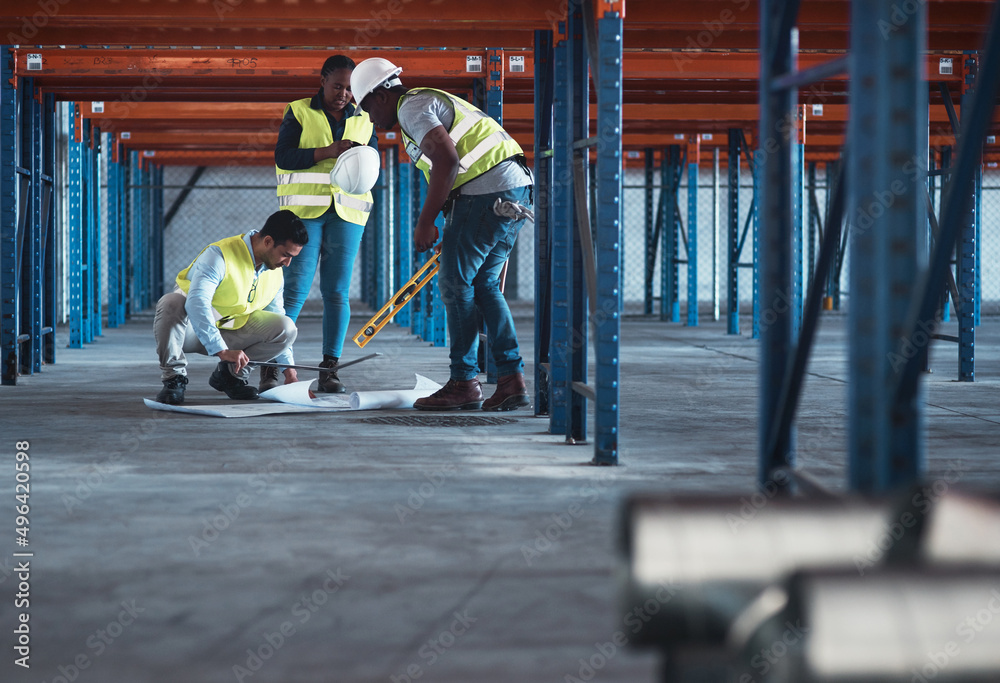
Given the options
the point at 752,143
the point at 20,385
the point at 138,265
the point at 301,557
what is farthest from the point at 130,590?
the point at 138,265

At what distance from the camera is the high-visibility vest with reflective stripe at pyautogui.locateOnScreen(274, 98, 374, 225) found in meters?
6.89

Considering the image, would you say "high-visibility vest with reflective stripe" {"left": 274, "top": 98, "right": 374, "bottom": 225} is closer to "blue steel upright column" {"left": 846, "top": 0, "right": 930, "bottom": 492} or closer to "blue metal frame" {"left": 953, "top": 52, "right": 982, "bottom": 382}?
"blue metal frame" {"left": 953, "top": 52, "right": 982, "bottom": 382}

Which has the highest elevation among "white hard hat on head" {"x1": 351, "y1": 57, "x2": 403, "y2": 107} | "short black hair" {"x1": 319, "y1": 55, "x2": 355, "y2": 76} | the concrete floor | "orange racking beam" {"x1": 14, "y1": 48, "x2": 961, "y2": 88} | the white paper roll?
"orange racking beam" {"x1": 14, "y1": 48, "x2": 961, "y2": 88}

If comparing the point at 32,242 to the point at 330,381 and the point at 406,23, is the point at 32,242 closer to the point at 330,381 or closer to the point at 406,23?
the point at 330,381

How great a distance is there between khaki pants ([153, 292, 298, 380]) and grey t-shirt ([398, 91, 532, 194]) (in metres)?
1.61

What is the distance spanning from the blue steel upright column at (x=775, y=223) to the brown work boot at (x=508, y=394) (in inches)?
117

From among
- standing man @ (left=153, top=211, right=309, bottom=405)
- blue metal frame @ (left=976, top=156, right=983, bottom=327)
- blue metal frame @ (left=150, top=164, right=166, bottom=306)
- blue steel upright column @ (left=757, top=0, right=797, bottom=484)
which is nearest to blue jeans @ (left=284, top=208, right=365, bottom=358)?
standing man @ (left=153, top=211, right=309, bottom=405)

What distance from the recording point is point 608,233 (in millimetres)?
4398

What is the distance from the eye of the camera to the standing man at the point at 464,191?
5578mm

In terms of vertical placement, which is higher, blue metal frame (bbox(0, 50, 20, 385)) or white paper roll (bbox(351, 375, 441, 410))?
blue metal frame (bbox(0, 50, 20, 385))

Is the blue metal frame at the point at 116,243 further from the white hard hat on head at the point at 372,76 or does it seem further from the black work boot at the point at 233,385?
the white hard hat on head at the point at 372,76

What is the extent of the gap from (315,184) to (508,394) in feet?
6.42

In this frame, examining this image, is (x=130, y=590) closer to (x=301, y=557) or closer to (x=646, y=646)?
(x=301, y=557)

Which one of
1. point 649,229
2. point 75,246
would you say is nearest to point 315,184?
point 75,246
